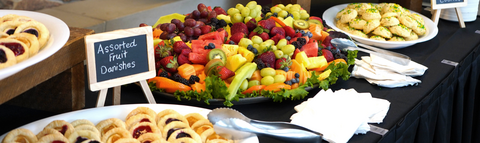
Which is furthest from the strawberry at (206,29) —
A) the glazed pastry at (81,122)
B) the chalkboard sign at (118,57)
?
the glazed pastry at (81,122)

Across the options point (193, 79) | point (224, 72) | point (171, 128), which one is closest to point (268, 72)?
point (224, 72)

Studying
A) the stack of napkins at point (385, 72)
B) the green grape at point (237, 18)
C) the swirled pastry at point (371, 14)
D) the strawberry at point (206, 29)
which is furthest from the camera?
the swirled pastry at point (371, 14)

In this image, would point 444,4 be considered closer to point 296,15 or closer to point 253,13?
point 296,15

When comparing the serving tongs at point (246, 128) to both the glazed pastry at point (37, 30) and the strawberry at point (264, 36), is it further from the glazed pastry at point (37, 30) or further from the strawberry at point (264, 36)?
the strawberry at point (264, 36)

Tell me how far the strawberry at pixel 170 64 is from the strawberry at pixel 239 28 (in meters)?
0.37

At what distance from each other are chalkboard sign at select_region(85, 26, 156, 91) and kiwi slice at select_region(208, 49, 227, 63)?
323mm

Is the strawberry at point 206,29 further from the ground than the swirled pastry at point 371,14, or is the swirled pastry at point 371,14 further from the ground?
the strawberry at point 206,29

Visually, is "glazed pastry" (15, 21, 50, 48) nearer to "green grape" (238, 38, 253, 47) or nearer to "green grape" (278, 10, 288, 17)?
"green grape" (238, 38, 253, 47)

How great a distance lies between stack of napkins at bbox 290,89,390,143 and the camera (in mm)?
1065

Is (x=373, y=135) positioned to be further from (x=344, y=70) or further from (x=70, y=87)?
(x=70, y=87)

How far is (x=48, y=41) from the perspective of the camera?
0.78 m

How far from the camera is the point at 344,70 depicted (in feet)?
4.66

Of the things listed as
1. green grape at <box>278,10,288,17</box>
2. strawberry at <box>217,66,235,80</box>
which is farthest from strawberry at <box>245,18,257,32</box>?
strawberry at <box>217,66,235,80</box>

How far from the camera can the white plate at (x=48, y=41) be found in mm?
627
